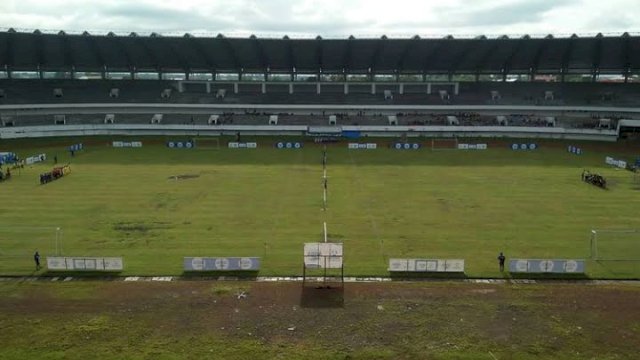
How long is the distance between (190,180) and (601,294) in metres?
38.3

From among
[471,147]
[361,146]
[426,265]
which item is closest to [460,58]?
[471,147]

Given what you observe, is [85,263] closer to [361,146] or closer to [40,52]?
[361,146]

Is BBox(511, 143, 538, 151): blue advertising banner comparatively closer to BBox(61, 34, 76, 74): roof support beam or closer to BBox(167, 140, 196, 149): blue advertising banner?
BBox(167, 140, 196, 149): blue advertising banner

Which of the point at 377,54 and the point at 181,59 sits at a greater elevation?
the point at 377,54

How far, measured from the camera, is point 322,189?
47.5 m

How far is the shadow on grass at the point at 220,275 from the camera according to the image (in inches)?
1072

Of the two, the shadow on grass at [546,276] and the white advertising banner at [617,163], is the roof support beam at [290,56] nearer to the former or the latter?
the white advertising banner at [617,163]

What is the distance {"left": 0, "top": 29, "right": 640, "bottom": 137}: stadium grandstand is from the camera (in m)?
86.3

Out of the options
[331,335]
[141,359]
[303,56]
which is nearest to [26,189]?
[141,359]

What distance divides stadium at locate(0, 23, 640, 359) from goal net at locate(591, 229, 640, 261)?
17 centimetres

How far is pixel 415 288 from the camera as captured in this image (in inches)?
→ 1026

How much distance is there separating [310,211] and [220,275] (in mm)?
13145

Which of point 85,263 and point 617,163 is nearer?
point 85,263

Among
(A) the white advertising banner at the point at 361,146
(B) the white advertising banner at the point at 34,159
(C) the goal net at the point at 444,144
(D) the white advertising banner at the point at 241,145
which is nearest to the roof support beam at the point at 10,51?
(B) the white advertising banner at the point at 34,159
